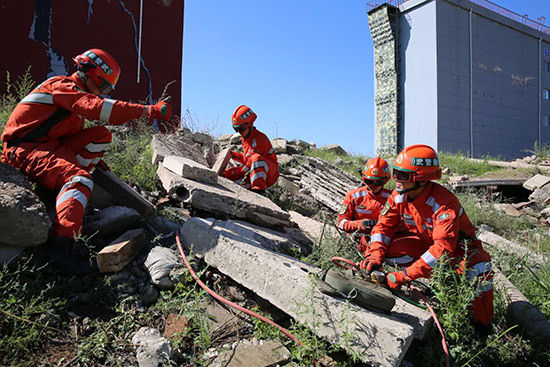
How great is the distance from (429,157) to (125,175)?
3.59 meters

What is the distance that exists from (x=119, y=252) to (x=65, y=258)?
15.9 inches

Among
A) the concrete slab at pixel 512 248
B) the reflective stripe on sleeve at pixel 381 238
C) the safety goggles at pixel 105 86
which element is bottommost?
the concrete slab at pixel 512 248

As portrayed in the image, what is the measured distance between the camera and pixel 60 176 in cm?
306

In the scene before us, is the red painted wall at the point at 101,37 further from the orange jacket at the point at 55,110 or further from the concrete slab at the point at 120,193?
the orange jacket at the point at 55,110

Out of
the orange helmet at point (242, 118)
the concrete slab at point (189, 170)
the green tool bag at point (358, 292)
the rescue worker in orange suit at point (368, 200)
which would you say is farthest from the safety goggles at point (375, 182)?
the green tool bag at point (358, 292)

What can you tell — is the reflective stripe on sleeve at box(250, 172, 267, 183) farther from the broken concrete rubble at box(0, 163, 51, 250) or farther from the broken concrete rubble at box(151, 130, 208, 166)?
the broken concrete rubble at box(0, 163, 51, 250)

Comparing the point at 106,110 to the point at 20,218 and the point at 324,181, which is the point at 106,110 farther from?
the point at 324,181

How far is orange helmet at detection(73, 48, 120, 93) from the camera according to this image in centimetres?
341

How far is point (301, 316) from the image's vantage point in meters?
2.51

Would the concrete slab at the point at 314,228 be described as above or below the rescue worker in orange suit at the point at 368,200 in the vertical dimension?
below

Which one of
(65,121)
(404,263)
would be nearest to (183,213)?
(65,121)

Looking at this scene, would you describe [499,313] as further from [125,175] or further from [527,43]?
[527,43]

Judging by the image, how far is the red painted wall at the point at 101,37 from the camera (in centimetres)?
836

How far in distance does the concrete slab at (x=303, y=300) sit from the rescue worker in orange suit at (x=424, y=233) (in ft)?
1.73
